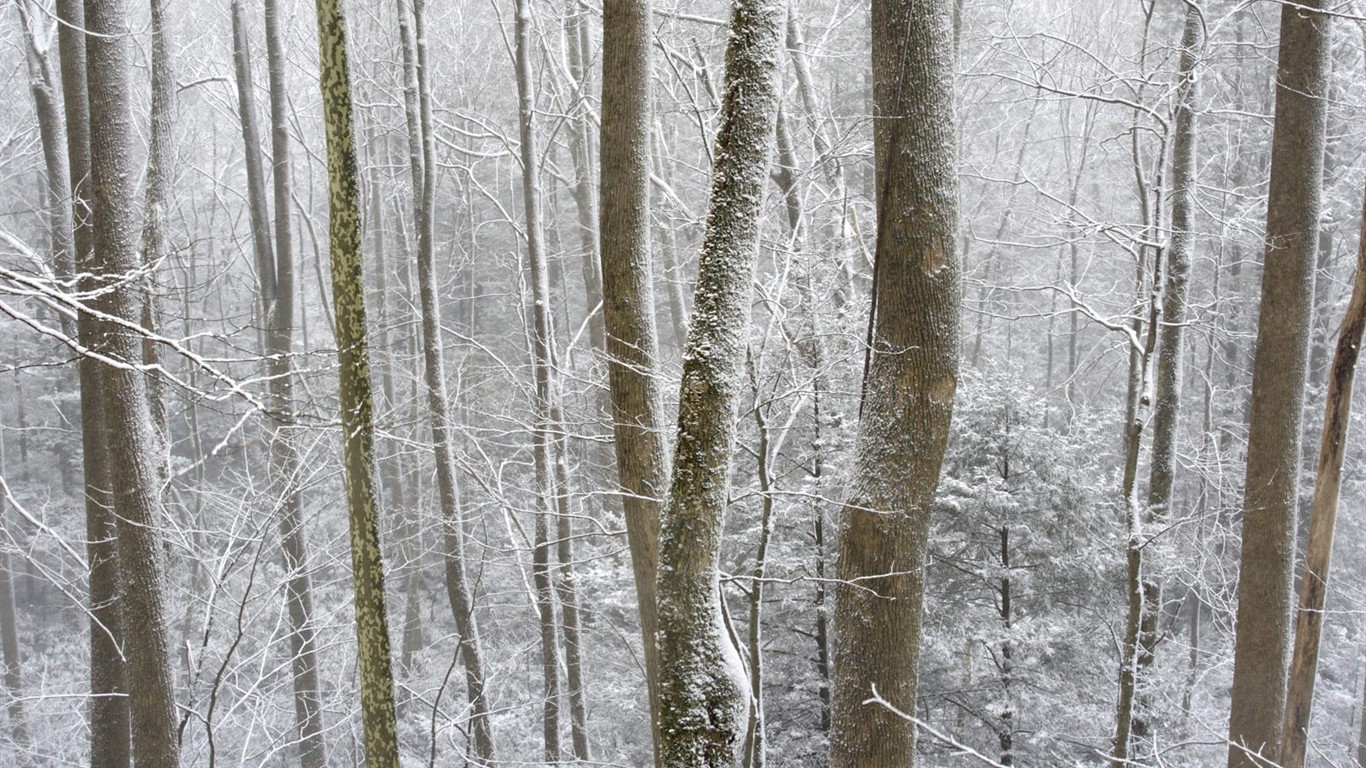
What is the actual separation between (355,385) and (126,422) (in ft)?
8.99

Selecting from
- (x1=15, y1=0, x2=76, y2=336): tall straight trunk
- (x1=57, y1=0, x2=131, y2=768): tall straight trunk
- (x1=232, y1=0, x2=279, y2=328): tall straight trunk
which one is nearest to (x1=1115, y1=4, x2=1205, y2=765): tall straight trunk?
(x1=57, y1=0, x2=131, y2=768): tall straight trunk

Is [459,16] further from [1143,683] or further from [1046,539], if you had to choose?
[1143,683]

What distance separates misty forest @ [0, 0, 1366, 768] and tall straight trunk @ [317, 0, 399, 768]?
0.02 meters

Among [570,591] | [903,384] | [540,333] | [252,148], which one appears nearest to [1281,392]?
[903,384]

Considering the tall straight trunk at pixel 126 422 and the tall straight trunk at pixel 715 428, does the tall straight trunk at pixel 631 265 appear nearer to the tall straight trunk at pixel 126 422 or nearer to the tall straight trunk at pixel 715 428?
the tall straight trunk at pixel 715 428

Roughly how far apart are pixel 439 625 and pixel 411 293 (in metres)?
6.60

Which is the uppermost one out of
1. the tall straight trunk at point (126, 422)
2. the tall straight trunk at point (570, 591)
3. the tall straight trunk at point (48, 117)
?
the tall straight trunk at point (48, 117)

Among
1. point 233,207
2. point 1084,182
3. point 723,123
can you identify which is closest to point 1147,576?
point 723,123

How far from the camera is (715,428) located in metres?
3.53

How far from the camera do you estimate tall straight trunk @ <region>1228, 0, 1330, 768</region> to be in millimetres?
5906

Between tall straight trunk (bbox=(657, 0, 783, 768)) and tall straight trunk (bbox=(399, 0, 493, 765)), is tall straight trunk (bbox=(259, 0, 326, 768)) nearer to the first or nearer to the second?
tall straight trunk (bbox=(399, 0, 493, 765))

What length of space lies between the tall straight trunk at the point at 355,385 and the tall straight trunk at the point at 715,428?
129 centimetres

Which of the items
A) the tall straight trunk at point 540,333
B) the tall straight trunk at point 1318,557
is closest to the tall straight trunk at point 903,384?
the tall straight trunk at point 1318,557

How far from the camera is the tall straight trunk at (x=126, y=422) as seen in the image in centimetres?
528
